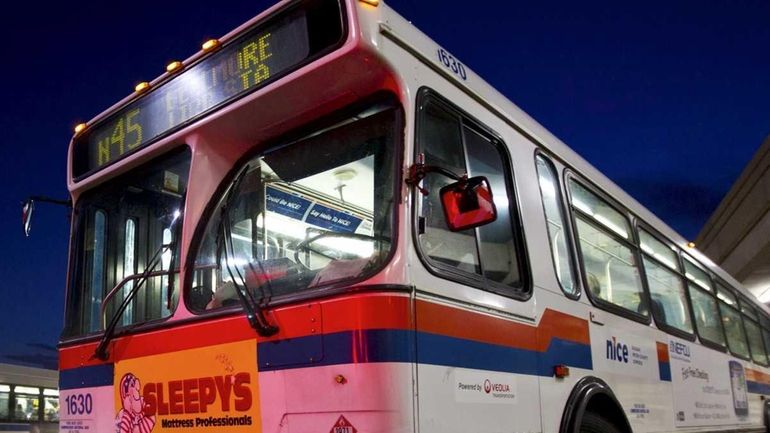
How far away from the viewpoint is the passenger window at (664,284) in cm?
600

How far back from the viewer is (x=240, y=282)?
11.1 feet

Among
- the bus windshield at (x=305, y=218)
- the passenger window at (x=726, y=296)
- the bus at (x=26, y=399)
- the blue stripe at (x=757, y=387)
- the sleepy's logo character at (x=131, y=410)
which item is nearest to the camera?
the bus windshield at (x=305, y=218)

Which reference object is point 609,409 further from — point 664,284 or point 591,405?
point 664,284

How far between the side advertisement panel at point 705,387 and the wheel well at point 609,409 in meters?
1.39

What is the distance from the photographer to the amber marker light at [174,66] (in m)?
3.90

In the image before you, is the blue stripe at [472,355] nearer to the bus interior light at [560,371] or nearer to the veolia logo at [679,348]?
the bus interior light at [560,371]

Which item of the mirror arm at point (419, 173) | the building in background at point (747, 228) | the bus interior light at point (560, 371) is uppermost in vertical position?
the building in background at point (747, 228)

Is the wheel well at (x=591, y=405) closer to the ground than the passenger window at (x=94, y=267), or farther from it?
closer to the ground

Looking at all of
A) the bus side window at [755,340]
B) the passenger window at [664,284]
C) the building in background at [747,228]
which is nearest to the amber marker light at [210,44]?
the passenger window at [664,284]

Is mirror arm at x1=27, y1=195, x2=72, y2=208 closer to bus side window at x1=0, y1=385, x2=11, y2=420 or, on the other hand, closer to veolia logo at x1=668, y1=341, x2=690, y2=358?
veolia logo at x1=668, y1=341, x2=690, y2=358

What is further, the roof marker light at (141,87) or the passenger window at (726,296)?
the passenger window at (726,296)

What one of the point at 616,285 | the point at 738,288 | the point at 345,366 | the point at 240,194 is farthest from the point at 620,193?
the point at 738,288

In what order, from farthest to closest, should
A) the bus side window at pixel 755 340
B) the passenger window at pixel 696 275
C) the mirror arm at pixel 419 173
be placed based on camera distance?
the bus side window at pixel 755 340
the passenger window at pixel 696 275
the mirror arm at pixel 419 173

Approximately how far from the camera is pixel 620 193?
19.7 feet
